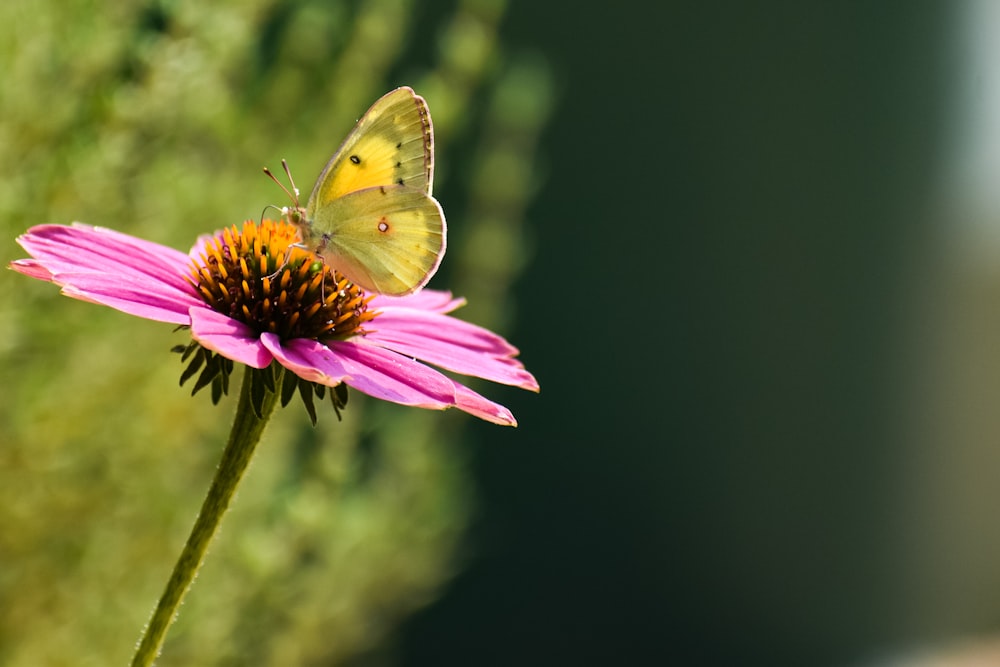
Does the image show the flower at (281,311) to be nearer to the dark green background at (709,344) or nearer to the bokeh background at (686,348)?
the bokeh background at (686,348)

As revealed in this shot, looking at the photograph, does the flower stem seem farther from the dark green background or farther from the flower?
the dark green background

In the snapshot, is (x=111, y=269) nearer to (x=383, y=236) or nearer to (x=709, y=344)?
(x=383, y=236)

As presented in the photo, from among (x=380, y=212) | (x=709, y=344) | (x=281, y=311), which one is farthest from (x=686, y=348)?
(x=281, y=311)

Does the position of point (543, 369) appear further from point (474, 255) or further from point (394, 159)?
point (394, 159)

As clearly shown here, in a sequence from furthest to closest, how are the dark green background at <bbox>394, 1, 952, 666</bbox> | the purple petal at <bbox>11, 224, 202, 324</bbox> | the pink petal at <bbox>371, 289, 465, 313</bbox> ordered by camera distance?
the dark green background at <bbox>394, 1, 952, 666</bbox>
the pink petal at <bbox>371, 289, 465, 313</bbox>
the purple petal at <bbox>11, 224, 202, 324</bbox>

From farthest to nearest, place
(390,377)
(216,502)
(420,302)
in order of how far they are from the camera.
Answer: (420,302)
(390,377)
(216,502)

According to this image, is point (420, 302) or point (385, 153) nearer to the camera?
point (385, 153)

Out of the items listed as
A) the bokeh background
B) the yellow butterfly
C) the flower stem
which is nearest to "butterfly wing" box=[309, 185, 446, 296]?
the yellow butterfly
